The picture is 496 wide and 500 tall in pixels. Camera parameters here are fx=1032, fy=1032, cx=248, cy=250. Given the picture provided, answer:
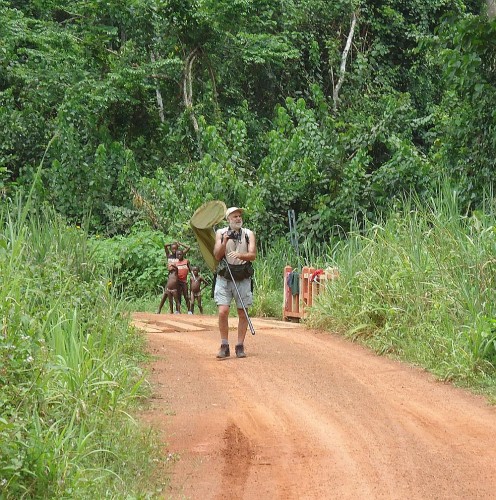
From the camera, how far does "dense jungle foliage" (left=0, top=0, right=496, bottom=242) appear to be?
2125cm

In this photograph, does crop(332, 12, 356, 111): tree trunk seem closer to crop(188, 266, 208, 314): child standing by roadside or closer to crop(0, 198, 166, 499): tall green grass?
crop(188, 266, 208, 314): child standing by roadside

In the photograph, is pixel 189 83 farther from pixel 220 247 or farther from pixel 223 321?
pixel 223 321

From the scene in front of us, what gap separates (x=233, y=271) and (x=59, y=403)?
4.61m

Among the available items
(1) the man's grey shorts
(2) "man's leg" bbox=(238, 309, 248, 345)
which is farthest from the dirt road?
(1) the man's grey shorts

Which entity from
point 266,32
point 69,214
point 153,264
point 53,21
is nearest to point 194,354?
point 153,264

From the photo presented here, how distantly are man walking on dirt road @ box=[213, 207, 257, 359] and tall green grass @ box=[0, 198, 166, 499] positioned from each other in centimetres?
208

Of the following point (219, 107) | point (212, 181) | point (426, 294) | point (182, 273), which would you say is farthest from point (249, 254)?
point (219, 107)

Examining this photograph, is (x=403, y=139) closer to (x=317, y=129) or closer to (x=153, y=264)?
(x=317, y=129)

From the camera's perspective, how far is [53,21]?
2819 cm

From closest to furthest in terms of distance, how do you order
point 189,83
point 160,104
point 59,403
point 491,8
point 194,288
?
point 59,403
point 491,8
point 194,288
point 189,83
point 160,104

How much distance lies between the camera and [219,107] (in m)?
25.8

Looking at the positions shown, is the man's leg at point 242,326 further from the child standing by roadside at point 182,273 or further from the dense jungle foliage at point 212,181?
the child standing by roadside at point 182,273

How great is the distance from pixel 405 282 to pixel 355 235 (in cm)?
228

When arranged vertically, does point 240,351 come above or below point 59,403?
below
